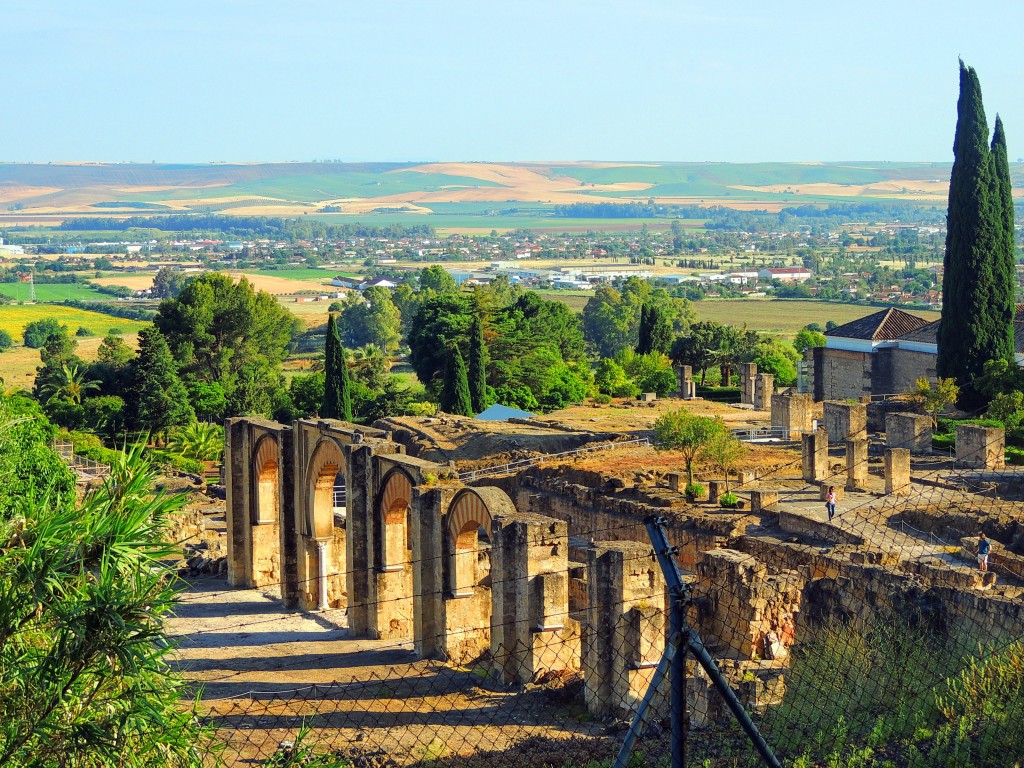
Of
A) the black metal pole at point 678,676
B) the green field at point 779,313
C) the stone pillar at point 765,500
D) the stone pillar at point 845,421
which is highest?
the black metal pole at point 678,676

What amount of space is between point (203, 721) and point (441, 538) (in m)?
4.99

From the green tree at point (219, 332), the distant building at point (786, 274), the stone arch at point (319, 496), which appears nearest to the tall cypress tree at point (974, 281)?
the stone arch at point (319, 496)

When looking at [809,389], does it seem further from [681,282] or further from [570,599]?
[681,282]

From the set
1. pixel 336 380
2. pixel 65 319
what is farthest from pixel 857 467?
pixel 65 319

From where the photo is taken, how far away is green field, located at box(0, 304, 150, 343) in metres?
95.8

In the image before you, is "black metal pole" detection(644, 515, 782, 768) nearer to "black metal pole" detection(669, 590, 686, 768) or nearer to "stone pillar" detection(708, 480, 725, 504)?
"black metal pole" detection(669, 590, 686, 768)

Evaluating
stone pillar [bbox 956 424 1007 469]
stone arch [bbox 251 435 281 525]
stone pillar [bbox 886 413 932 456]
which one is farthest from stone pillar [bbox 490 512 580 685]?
stone pillar [bbox 886 413 932 456]

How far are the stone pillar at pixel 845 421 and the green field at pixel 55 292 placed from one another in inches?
4299

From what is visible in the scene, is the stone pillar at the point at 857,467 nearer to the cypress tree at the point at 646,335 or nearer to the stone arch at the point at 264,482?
the stone arch at the point at 264,482

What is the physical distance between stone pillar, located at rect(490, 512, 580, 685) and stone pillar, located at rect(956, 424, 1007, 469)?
11.0 m

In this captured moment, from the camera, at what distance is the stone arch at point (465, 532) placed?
20.1 metres

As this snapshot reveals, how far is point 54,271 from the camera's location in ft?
598

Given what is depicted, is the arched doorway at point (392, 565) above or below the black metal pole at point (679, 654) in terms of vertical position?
below

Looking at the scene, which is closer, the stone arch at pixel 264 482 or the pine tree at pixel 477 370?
the stone arch at pixel 264 482
